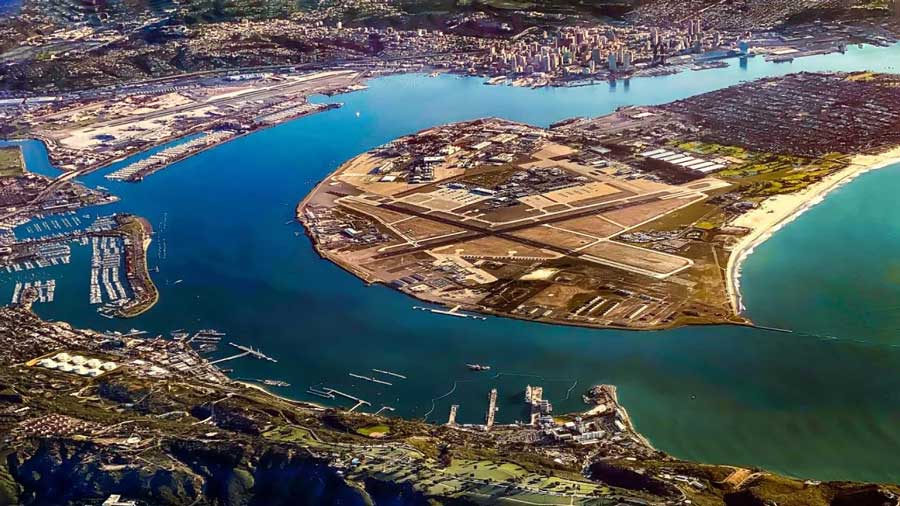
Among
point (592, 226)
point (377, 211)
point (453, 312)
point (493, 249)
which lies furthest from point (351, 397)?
point (377, 211)

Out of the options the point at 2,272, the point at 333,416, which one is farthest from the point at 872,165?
the point at 2,272

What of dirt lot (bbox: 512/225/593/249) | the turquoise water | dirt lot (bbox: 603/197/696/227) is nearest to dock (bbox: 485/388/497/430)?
the turquoise water

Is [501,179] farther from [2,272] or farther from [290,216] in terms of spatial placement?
[2,272]

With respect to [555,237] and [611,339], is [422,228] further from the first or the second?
[611,339]

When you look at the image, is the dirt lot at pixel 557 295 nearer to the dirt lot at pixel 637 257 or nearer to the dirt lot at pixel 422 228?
the dirt lot at pixel 637 257

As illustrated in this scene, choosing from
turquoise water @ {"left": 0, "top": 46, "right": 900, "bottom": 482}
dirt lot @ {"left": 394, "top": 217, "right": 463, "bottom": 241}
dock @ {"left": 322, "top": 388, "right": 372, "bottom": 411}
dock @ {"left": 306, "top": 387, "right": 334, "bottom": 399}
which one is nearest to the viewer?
turquoise water @ {"left": 0, "top": 46, "right": 900, "bottom": 482}

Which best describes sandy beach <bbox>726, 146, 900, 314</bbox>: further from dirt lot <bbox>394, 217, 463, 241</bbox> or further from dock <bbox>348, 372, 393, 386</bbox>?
dock <bbox>348, 372, 393, 386</bbox>
